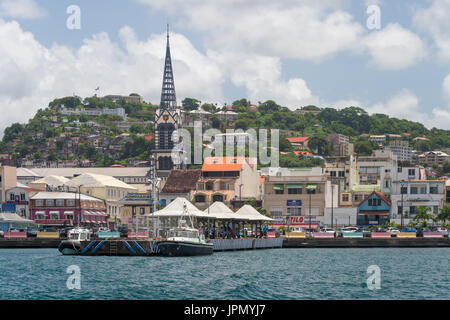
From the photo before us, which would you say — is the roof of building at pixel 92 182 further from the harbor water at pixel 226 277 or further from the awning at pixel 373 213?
the harbor water at pixel 226 277

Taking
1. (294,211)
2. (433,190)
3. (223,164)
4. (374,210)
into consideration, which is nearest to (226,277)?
(294,211)

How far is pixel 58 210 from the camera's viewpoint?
127m

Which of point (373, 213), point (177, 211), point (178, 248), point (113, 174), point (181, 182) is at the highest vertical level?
point (113, 174)

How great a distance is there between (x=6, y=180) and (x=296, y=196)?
46.0 m

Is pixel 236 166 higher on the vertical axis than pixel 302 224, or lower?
higher

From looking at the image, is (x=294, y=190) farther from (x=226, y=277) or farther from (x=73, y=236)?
(x=226, y=277)

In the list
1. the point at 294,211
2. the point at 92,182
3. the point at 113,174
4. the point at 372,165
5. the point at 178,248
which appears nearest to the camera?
the point at 178,248

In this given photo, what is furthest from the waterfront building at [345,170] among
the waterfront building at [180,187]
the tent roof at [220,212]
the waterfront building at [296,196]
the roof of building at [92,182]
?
the tent roof at [220,212]
